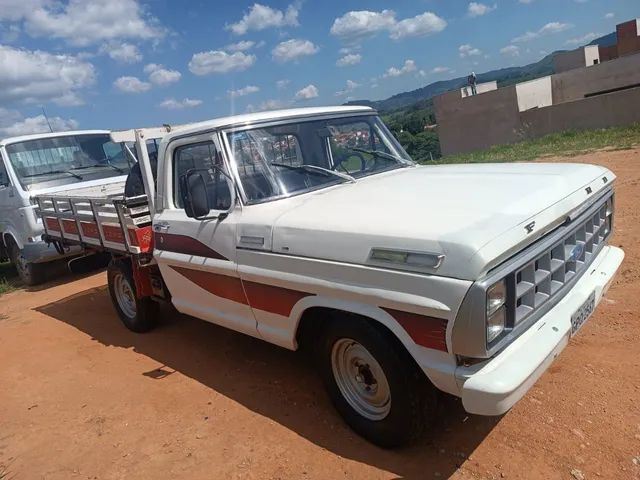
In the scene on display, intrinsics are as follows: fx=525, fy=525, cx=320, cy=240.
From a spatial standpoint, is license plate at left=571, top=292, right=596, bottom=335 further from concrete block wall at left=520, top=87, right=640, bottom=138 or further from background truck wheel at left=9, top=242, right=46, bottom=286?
concrete block wall at left=520, top=87, right=640, bottom=138

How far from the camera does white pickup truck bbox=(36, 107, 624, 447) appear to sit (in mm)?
2561

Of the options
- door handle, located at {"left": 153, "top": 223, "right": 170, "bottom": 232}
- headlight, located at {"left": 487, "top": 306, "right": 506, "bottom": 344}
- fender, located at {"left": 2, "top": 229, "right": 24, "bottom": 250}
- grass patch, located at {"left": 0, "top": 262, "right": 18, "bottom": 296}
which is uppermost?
door handle, located at {"left": 153, "top": 223, "right": 170, "bottom": 232}

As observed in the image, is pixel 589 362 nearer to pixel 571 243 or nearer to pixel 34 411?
pixel 571 243

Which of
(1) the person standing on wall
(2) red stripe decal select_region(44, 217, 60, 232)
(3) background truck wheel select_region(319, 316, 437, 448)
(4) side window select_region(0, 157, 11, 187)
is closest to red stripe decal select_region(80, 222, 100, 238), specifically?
(2) red stripe decal select_region(44, 217, 60, 232)

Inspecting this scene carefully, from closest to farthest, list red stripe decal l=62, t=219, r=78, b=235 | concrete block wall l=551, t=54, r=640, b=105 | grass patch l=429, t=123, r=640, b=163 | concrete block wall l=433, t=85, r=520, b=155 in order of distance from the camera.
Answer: red stripe decal l=62, t=219, r=78, b=235 → grass patch l=429, t=123, r=640, b=163 → concrete block wall l=433, t=85, r=520, b=155 → concrete block wall l=551, t=54, r=640, b=105

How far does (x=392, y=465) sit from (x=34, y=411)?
10.6ft

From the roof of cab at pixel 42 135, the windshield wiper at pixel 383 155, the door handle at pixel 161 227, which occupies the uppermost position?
the roof of cab at pixel 42 135

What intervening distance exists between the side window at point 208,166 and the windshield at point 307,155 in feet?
0.62

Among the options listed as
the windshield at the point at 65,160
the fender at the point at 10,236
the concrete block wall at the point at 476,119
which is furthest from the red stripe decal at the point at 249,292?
the concrete block wall at the point at 476,119

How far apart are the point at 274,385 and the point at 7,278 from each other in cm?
886

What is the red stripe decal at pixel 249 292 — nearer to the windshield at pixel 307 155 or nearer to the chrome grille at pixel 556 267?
the windshield at pixel 307 155

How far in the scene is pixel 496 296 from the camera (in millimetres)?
2539

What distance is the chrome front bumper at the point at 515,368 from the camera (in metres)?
2.47

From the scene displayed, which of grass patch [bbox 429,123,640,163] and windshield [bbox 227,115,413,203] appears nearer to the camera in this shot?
windshield [bbox 227,115,413,203]
